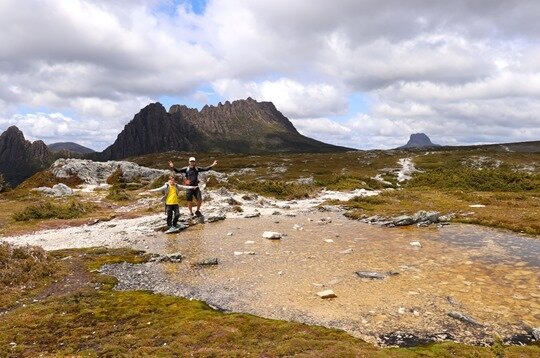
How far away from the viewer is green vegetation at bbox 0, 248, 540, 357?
9.66 metres

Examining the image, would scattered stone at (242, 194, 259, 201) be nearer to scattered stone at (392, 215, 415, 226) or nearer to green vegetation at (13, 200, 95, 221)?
green vegetation at (13, 200, 95, 221)

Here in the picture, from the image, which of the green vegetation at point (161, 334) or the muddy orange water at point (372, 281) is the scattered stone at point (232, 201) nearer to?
the muddy orange water at point (372, 281)

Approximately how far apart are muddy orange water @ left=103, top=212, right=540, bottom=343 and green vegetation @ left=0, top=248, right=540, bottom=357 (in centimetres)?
127

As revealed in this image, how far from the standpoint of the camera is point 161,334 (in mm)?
10914

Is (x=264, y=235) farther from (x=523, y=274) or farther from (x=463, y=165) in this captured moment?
(x=463, y=165)

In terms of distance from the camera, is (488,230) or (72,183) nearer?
(488,230)

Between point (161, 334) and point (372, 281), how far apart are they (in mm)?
8846

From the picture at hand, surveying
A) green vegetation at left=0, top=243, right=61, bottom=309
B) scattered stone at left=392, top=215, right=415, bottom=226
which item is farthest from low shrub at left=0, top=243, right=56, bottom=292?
scattered stone at left=392, top=215, right=415, bottom=226

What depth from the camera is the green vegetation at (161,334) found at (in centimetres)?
966

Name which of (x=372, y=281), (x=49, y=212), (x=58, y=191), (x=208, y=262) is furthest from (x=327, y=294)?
(x=58, y=191)

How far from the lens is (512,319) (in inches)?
478

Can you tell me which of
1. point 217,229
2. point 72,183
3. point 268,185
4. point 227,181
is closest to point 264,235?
point 217,229

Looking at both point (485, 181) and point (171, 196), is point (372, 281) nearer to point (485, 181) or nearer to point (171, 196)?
point (171, 196)

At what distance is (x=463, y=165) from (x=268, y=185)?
8962cm
